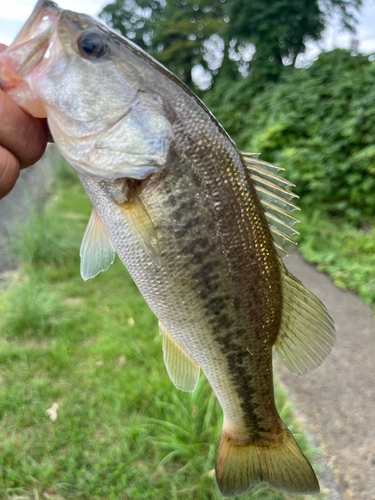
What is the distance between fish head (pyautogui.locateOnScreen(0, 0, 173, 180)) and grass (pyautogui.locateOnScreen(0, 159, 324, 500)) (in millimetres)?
1745

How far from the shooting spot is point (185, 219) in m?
1.06

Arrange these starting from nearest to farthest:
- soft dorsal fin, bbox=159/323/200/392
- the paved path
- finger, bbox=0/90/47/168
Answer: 1. finger, bbox=0/90/47/168
2. soft dorsal fin, bbox=159/323/200/392
3. the paved path

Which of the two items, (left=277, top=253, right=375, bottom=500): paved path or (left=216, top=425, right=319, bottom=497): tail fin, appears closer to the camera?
(left=216, top=425, right=319, bottom=497): tail fin

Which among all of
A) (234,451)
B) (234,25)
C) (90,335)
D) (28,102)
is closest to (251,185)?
(28,102)

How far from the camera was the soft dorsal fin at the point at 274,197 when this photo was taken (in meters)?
1.17

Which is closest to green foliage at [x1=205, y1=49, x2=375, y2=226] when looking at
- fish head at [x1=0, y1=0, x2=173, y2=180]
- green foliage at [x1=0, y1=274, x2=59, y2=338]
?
green foliage at [x1=0, y1=274, x2=59, y2=338]

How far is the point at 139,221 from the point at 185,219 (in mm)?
138

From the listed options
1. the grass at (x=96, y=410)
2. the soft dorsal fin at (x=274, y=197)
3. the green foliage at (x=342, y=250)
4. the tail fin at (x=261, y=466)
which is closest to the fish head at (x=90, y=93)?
the soft dorsal fin at (x=274, y=197)

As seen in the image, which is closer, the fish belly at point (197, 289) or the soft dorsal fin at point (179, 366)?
the fish belly at point (197, 289)

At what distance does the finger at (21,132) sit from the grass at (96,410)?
1.77 metres

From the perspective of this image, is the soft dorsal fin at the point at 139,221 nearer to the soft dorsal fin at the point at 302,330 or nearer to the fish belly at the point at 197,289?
the fish belly at the point at 197,289

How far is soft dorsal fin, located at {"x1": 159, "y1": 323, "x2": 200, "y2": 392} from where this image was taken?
1.29m

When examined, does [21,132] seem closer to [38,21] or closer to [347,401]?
[38,21]

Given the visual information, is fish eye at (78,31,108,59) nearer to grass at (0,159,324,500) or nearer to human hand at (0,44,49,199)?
human hand at (0,44,49,199)
